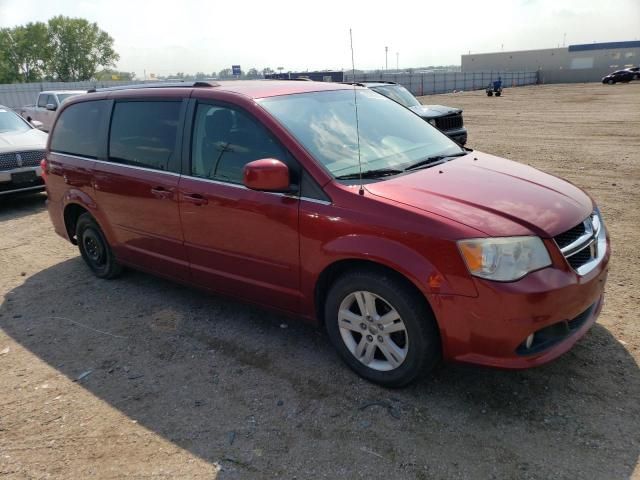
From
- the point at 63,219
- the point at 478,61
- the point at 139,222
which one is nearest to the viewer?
the point at 139,222

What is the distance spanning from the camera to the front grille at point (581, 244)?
9.46 feet

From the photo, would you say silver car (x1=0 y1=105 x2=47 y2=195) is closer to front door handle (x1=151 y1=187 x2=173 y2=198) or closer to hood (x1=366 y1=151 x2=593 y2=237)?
front door handle (x1=151 y1=187 x2=173 y2=198)

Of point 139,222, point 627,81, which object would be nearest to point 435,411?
point 139,222

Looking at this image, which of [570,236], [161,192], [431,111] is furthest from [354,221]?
[431,111]

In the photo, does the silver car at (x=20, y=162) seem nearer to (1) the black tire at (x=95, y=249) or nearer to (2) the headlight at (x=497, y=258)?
(1) the black tire at (x=95, y=249)

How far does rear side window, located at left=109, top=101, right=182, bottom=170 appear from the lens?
161 inches

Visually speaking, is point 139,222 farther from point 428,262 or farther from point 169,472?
point 428,262

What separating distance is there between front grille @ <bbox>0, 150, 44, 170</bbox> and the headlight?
Answer: 321 inches

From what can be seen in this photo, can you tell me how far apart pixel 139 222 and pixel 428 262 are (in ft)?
9.00

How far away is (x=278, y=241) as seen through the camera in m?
3.45

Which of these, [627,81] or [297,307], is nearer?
[297,307]

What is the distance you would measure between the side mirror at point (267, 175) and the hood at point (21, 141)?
22.9 ft

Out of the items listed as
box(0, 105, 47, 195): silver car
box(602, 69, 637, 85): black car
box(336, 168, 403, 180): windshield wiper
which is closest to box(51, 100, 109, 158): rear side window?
box(336, 168, 403, 180): windshield wiper

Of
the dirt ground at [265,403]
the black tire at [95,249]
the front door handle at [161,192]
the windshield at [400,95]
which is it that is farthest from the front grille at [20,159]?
the windshield at [400,95]
